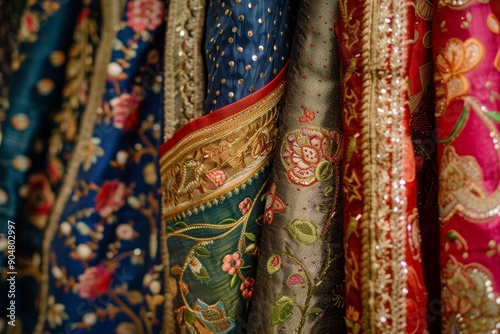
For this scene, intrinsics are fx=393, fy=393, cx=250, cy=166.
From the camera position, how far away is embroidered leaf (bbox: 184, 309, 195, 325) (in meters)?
0.42

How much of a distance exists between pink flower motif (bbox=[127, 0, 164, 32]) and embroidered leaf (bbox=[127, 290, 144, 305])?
0.32 meters

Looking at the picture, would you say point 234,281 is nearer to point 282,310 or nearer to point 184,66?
point 282,310

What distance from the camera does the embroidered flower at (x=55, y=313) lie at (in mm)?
456

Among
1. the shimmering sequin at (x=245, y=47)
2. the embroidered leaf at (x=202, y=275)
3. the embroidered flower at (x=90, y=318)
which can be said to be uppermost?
the shimmering sequin at (x=245, y=47)

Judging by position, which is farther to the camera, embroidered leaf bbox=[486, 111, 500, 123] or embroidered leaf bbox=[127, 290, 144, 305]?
embroidered leaf bbox=[127, 290, 144, 305]

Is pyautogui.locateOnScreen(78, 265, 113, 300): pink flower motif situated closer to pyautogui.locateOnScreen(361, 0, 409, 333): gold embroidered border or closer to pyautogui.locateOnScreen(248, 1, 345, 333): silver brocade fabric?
pyautogui.locateOnScreen(248, 1, 345, 333): silver brocade fabric

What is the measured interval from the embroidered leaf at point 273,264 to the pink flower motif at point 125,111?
0.80 ft

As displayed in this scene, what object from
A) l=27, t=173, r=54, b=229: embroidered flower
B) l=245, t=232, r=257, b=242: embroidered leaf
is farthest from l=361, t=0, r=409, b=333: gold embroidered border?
l=27, t=173, r=54, b=229: embroidered flower

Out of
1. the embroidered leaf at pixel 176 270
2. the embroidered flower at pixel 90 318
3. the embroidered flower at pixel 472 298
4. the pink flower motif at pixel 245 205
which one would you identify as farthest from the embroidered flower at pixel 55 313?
the embroidered flower at pixel 472 298

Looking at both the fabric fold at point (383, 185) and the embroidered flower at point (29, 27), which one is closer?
the fabric fold at point (383, 185)

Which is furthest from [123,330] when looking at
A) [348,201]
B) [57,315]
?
[348,201]

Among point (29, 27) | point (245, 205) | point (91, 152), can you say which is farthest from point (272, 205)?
point (29, 27)

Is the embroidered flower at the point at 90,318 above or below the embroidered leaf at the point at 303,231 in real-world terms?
below

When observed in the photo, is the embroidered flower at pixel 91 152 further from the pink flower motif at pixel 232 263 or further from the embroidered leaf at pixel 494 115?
the embroidered leaf at pixel 494 115
